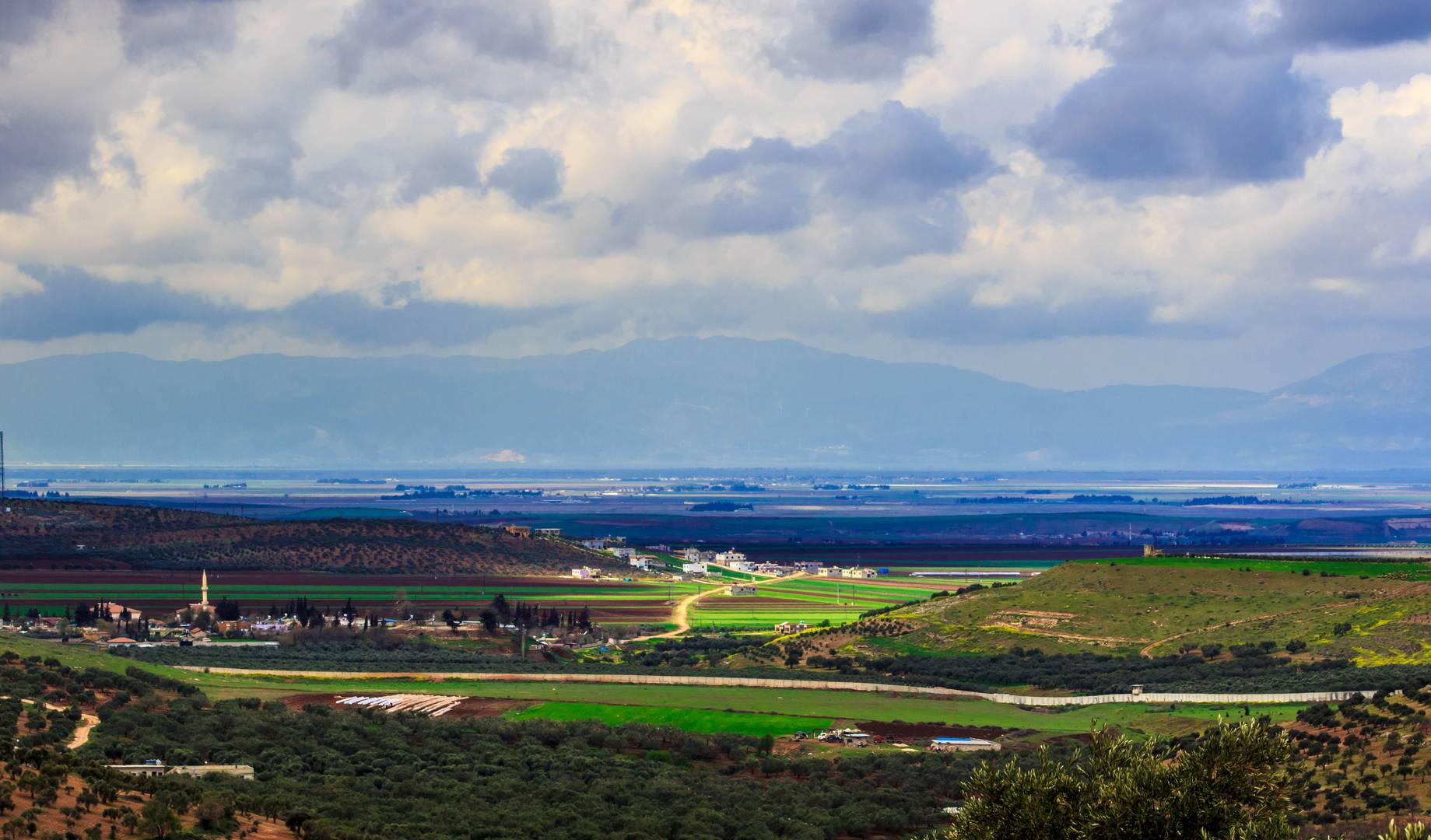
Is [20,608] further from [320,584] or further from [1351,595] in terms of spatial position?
[1351,595]

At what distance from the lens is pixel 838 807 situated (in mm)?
49594

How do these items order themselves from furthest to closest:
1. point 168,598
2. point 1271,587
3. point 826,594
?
point 826,594 → point 168,598 → point 1271,587

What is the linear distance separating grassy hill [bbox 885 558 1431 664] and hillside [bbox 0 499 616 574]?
68021 mm

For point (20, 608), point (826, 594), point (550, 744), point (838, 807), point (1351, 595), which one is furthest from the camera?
point (826, 594)

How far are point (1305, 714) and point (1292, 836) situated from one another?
31.6m

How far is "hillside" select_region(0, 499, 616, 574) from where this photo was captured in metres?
165

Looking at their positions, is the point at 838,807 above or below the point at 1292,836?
below

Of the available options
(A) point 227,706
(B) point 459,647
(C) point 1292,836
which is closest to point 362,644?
(B) point 459,647

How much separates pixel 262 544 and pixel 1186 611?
349 ft

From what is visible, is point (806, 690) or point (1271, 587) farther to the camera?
point (1271, 587)

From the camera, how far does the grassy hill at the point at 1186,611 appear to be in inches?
3332

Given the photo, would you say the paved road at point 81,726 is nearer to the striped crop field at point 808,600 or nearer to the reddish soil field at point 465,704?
the reddish soil field at point 465,704

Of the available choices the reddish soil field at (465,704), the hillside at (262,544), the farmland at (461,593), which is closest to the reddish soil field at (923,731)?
the reddish soil field at (465,704)

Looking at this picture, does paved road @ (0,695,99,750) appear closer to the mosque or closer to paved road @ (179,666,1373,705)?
paved road @ (179,666,1373,705)
